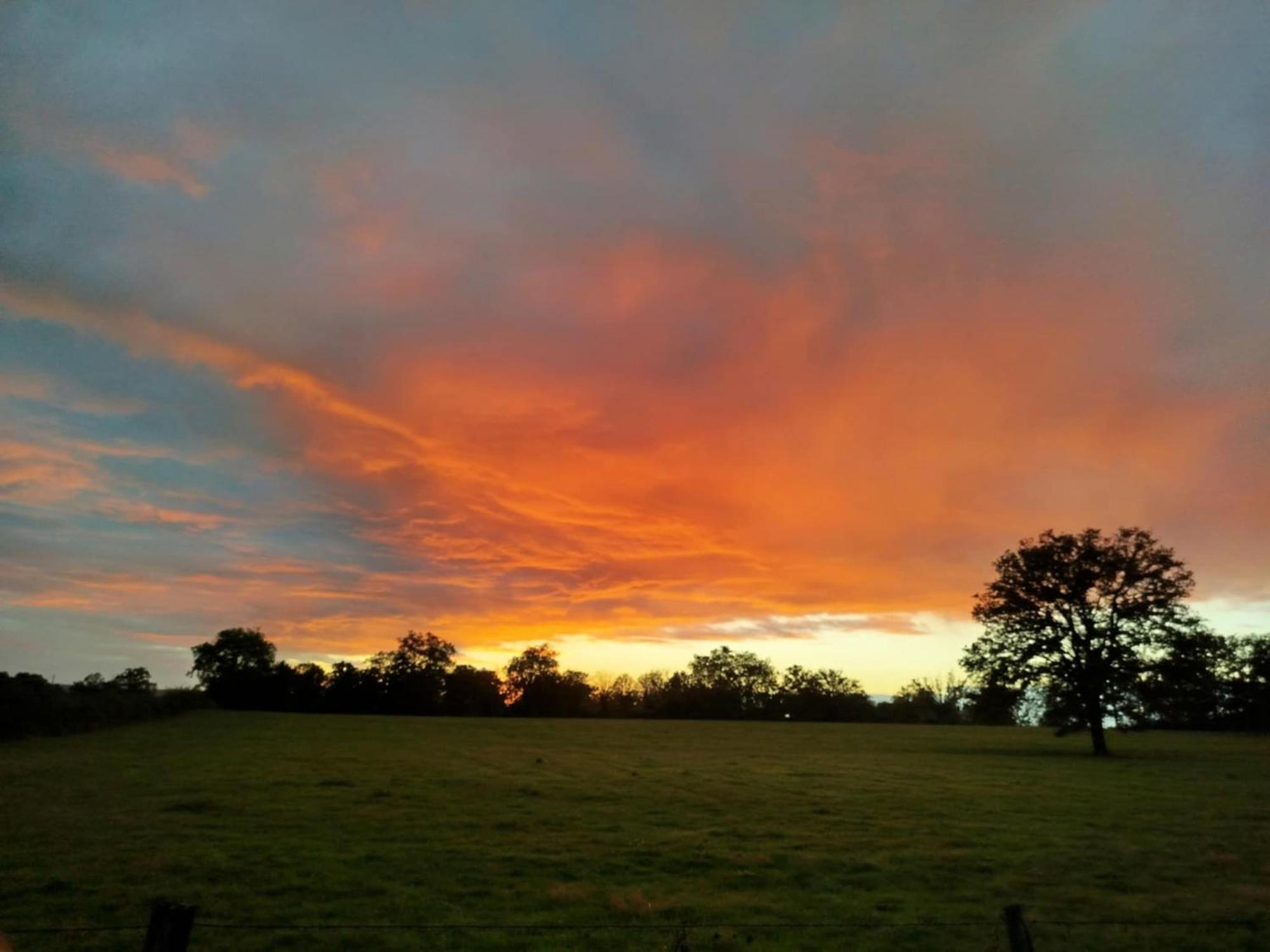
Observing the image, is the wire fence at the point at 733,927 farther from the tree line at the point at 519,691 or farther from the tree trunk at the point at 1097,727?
the tree line at the point at 519,691

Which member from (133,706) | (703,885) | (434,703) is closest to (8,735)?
(133,706)

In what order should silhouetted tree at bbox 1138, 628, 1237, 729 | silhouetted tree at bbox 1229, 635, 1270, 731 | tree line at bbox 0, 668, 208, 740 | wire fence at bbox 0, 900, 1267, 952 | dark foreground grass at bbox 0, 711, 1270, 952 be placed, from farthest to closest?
silhouetted tree at bbox 1229, 635, 1270, 731, tree line at bbox 0, 668, 208, 740, silhouetted tree at bbox 1138, 628, 1237, 729, dark foreground grass at bbox 0, 711, 1270, 952, wire fence at bbox 0, 900, 1267, 952

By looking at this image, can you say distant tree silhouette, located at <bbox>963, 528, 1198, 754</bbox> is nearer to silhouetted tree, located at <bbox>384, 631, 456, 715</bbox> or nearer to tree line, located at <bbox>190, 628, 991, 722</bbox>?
tree line, located at <bbox>190, 628, 991, 722</bbox>

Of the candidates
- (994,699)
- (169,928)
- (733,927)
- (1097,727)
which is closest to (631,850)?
(733,927)

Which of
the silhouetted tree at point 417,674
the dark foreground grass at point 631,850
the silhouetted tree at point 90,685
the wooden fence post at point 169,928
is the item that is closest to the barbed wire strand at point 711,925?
the dark foreground grass at point 631,850

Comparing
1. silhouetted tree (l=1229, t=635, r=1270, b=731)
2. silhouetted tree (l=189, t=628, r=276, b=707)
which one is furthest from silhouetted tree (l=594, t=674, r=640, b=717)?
silhouetted tree (l=1229, t=635, r=1270, b=731)

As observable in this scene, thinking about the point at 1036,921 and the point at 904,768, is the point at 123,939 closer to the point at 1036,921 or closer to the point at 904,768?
the point at 1036,921

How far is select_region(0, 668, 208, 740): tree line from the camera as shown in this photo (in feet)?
202

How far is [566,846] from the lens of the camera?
21188mm

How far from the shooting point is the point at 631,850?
68.2 ft

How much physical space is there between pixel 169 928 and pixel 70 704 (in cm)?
8310

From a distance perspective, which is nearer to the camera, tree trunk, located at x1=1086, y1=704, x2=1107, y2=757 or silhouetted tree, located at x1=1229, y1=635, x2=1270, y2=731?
tree trunk, located at x1=1086, y1=704, x2=1107, y2=757

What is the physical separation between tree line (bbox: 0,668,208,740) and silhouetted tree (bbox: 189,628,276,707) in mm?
38399

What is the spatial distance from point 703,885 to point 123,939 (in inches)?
465
